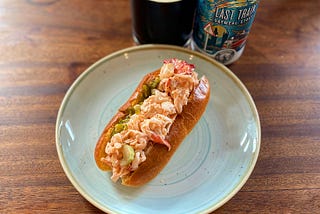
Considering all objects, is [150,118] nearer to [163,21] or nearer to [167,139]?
[167,139]

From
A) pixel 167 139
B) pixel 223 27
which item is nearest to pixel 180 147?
pixel 167 139

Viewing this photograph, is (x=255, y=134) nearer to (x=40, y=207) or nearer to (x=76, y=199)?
(x=76, y=199)

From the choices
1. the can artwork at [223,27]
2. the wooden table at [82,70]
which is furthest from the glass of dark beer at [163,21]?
the wooden table at [82,70]

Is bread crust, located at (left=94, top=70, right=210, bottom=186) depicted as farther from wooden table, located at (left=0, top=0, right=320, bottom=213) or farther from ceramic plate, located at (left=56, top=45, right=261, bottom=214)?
wooden table, located at (left=0, top=0, right=320, bottom=213)

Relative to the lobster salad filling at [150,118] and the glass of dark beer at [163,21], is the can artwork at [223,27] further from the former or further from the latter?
the lobster salad filling at [150,118]

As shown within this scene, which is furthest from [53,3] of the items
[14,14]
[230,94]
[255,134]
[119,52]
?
[255,134]

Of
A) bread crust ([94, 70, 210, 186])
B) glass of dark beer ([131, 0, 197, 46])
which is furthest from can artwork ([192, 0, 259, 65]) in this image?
bread crust ([94, 70, 210, 186])
